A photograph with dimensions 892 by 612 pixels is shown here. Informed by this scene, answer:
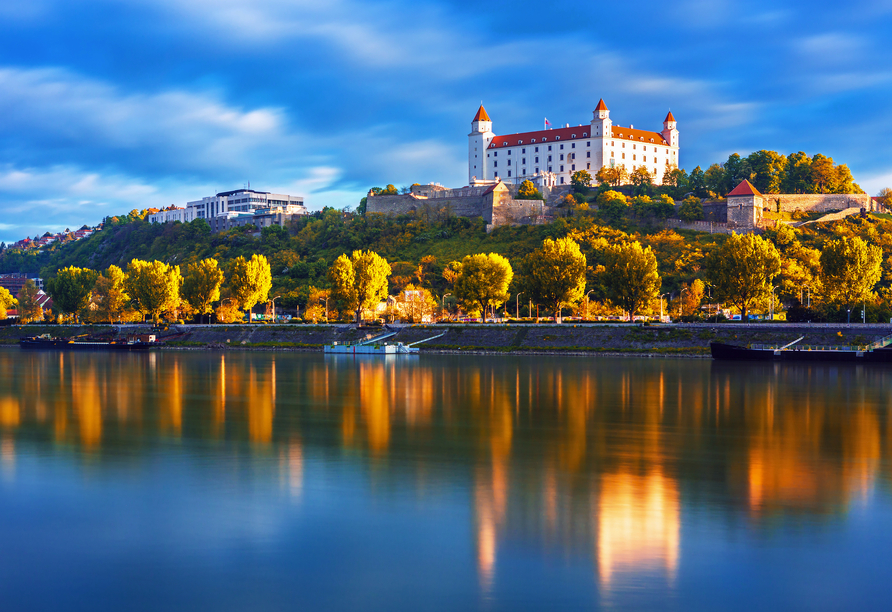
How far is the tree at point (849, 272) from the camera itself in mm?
65875

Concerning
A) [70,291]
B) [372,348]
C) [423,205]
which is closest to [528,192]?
[423,205]

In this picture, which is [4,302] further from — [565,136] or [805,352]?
[805,352]

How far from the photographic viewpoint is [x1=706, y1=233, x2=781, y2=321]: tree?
67.4 metres

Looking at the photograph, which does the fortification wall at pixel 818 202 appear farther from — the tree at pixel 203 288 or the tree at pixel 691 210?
the tree at pixel 203 288

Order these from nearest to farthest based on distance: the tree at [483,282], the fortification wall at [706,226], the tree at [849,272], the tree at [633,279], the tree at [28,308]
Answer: the tree at [849,272]
the tree at [633,279]
the tree at [483,282]
the fortification wall at [706,226]
the tree at [28,308]

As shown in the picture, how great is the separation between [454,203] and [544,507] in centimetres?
11022

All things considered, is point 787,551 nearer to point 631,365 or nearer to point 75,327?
point 631,365

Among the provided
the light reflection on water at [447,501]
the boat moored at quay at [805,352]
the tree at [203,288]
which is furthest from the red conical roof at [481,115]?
the light reflection on water at [447,501]

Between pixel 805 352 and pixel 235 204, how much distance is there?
6204 inches

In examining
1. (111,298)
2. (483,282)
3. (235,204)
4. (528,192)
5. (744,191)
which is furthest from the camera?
(235,204)

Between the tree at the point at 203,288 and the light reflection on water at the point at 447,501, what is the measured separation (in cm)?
5880

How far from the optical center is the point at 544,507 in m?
14.2

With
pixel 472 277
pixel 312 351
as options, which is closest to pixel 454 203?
pixel 472 277

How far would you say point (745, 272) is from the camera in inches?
2662
